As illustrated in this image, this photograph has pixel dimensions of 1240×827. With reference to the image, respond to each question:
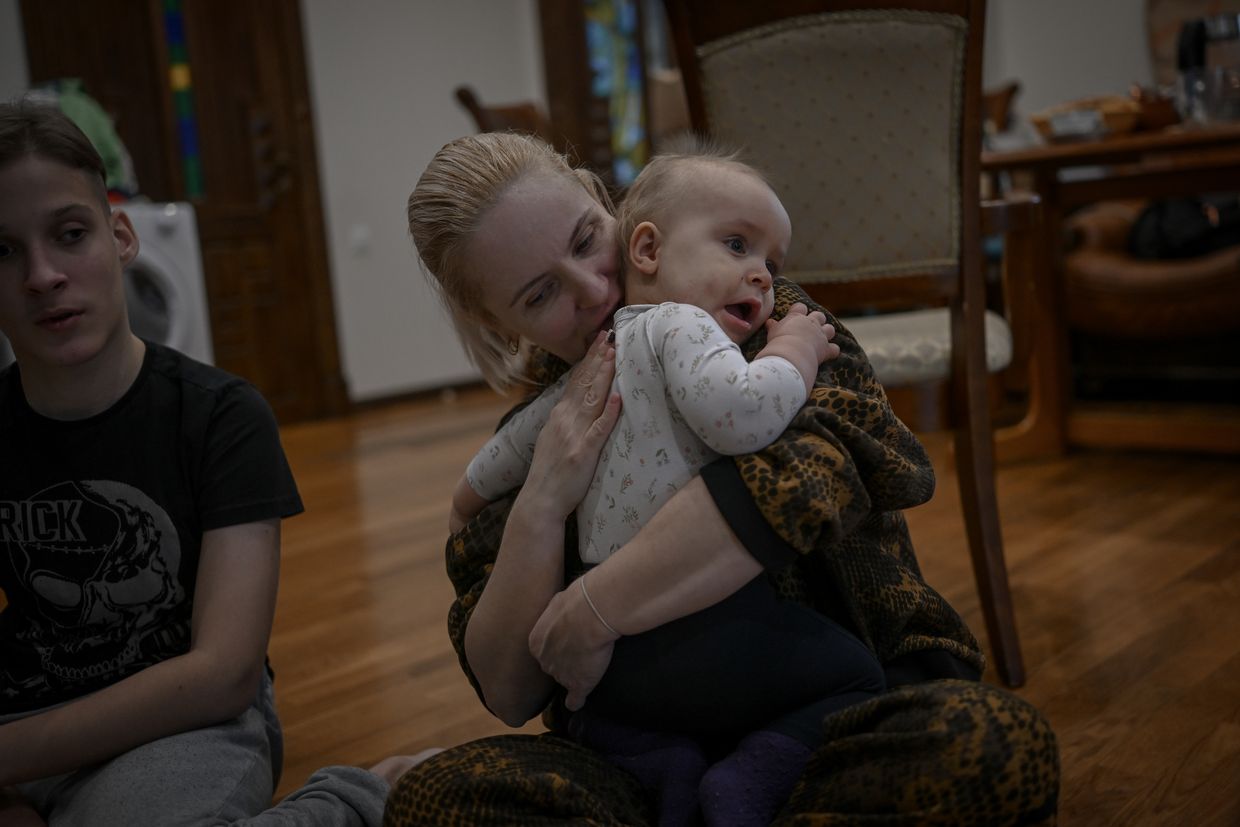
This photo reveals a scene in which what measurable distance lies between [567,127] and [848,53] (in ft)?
14.9

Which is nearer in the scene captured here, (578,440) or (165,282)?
(578,440)

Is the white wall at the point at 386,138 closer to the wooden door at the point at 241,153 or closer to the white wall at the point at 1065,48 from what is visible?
the wooden door at the point at 241,153

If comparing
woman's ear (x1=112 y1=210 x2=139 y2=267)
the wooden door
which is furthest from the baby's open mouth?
the wooden door

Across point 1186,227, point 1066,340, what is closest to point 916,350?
point 1066,340

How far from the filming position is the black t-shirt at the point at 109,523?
120cm

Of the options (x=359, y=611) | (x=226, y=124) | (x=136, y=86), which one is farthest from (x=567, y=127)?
(x=359, y=611)

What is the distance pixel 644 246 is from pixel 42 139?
0.62 metres

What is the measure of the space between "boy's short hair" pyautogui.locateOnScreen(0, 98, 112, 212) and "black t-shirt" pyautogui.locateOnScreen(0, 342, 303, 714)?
241 mm

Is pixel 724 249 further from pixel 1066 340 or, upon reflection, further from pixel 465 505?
pixel 1066 340

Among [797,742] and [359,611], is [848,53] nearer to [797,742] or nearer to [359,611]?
[797,742]

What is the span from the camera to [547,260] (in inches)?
38.6

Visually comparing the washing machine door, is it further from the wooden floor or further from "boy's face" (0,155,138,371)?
"boy's face" (0,155,138,371)

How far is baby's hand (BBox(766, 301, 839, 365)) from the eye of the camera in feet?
3.14

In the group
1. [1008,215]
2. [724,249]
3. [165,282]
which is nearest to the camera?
[724,249]
